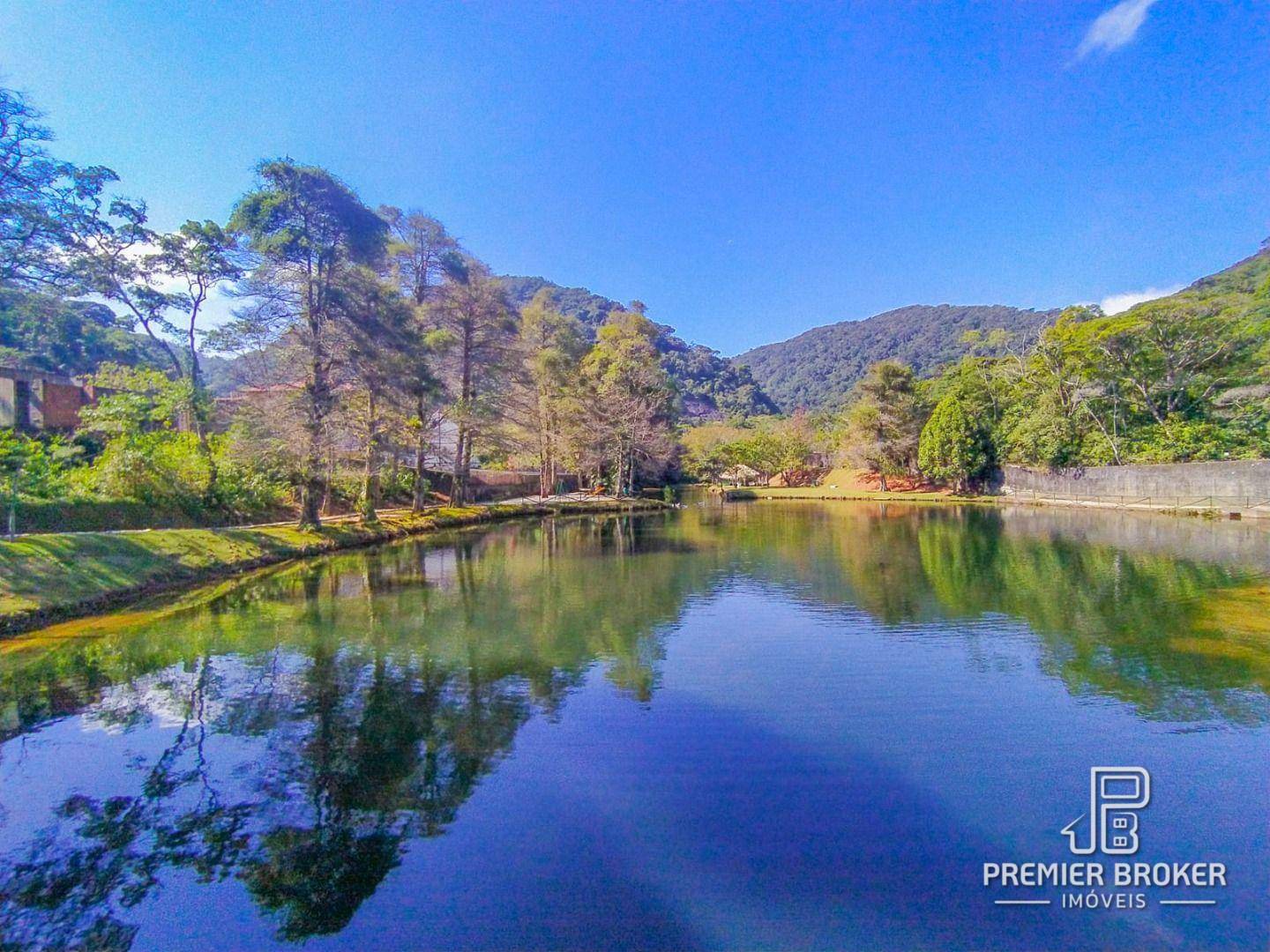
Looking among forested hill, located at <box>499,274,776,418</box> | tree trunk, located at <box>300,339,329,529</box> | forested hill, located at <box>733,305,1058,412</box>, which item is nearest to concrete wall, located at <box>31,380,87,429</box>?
tree trunk, located at <box>300,339,329,529</box>

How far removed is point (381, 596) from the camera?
13883 mm

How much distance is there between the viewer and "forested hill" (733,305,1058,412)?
14500cm

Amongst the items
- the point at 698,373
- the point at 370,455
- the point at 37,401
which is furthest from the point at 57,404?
the point at 698,373

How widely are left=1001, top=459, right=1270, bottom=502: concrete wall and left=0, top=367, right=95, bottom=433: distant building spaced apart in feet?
154

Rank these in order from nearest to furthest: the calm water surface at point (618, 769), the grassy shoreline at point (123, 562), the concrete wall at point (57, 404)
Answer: the calm water surface at point (618, 769)
the grassy shoreline at point (123, 562)
the concrete wall at point (57, 404)

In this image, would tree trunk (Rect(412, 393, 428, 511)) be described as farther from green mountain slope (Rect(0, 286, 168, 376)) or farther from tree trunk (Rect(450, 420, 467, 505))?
green mountain slope (Rect(0, 286, 168, 376))

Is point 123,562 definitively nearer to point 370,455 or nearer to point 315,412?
point 315,412

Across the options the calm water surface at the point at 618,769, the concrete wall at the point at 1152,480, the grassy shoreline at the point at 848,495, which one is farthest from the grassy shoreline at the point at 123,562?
the concrete wall at the point at 1152,480

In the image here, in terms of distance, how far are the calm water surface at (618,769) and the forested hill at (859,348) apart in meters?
126

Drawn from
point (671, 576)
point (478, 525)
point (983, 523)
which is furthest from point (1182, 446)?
point (478, 525)

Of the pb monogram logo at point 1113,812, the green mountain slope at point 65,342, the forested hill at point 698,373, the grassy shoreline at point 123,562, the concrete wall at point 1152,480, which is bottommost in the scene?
the pb monogram logo at point 1113,812

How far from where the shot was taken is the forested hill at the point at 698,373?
108312 mm

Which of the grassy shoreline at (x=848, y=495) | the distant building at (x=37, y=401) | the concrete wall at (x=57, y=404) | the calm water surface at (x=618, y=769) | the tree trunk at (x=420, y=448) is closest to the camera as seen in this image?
the calm water surface at (x=618, y=769)

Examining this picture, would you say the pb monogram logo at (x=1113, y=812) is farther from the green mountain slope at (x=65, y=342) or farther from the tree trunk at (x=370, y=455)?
the green mountain slope at (x=65, y=342)
